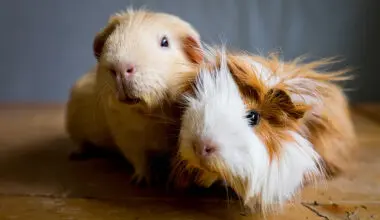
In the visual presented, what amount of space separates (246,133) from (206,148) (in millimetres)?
85

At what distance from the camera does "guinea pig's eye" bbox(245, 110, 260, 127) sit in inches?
39.5

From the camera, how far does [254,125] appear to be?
101 cm

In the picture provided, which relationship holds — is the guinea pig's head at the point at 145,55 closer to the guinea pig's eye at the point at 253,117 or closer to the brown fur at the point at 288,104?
the brown fur at the point at 288,104

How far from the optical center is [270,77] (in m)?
1.05

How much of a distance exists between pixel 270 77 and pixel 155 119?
0.31 meters

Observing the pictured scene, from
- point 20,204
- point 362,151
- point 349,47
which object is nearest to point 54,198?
point 20,204

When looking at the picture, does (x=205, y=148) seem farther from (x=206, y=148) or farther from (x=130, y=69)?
(x=130, y=69)

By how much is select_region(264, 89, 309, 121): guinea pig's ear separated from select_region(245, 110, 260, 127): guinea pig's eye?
32 mm

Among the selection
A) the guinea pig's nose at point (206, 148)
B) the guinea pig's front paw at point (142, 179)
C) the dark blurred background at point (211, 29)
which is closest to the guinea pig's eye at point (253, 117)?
the guinea pig's nose at point (206, 148)

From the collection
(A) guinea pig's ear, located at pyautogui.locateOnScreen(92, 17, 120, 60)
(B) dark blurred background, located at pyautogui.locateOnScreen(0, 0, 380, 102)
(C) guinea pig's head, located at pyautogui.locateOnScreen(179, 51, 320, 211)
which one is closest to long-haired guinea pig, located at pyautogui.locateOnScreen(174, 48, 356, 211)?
(C) guinea pig's head, located at pyautogui.locateOnScreen(179, 51, 320, 211)

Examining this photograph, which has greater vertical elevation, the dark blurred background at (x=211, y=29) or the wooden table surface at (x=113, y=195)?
the dark blurred background at (x=211, y=29)

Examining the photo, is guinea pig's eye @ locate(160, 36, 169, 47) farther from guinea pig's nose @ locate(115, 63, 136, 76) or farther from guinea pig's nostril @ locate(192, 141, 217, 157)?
guinea pig's nostril @ locate(192, 141, 217, 157)

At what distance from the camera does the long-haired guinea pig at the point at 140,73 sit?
1.11 m

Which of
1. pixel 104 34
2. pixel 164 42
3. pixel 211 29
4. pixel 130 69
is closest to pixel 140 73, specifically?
pixel 130 69
